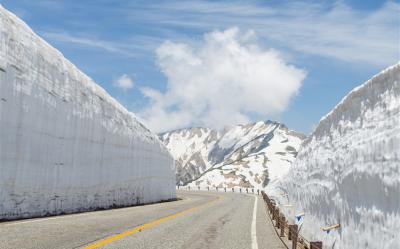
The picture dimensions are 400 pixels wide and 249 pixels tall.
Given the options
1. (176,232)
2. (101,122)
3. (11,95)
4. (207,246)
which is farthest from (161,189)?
(207,246)

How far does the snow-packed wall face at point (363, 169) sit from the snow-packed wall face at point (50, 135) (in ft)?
39.0

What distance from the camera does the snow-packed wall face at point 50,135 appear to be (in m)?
18.7

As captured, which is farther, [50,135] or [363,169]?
[50,135]

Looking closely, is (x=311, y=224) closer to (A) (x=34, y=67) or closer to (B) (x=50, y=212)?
(B) (x=50, y=212)

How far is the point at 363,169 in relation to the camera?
29.5 feet

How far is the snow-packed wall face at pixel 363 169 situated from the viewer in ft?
24.6

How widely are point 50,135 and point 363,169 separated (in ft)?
53.7

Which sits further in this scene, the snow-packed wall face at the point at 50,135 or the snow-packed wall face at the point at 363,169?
the snow-packed wall face at the point at 50,135

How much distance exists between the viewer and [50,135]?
22.0 metres

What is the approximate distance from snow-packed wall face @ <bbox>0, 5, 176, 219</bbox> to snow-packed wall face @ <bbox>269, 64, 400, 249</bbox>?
11.9m

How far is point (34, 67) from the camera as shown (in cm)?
2092

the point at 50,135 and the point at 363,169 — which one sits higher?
the point at 50,135

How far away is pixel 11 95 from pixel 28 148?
2443 millimetres

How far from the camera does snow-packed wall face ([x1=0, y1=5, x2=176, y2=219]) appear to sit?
61.4 feet
